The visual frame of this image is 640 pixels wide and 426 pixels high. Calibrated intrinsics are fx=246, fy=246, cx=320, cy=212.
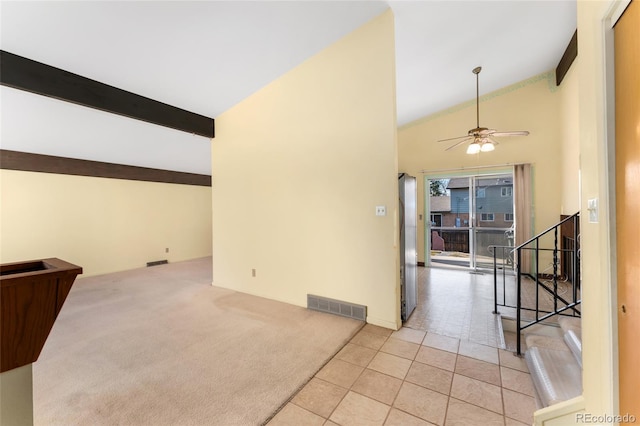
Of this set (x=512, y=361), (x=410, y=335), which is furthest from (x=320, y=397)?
(x=512, y=361)

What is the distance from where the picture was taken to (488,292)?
3.85 m

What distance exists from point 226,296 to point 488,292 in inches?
161

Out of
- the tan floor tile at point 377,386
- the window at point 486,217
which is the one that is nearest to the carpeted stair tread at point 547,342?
the tan floor tile at point 377,386

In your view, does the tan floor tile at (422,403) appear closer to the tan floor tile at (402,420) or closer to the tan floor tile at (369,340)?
the tan floor tile at (402,420)

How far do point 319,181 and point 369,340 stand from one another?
6.20ft

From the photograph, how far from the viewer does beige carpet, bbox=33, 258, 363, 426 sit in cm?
164

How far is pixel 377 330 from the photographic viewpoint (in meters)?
2.66

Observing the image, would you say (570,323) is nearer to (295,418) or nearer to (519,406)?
(519,406)

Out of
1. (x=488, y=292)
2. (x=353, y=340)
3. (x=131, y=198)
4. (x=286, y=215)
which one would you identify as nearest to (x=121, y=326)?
(x=286, y=215)

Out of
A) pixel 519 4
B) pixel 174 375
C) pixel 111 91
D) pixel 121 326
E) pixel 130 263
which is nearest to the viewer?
pixel 174 375

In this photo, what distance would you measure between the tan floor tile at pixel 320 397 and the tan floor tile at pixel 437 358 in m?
0.81

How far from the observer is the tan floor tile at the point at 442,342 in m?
2.31

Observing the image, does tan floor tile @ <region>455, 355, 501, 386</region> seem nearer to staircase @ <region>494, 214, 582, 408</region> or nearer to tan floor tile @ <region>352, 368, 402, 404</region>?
staircase @ <region>494, 214, 582, 408</region>

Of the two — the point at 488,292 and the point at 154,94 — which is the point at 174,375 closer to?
the point at 154,94
